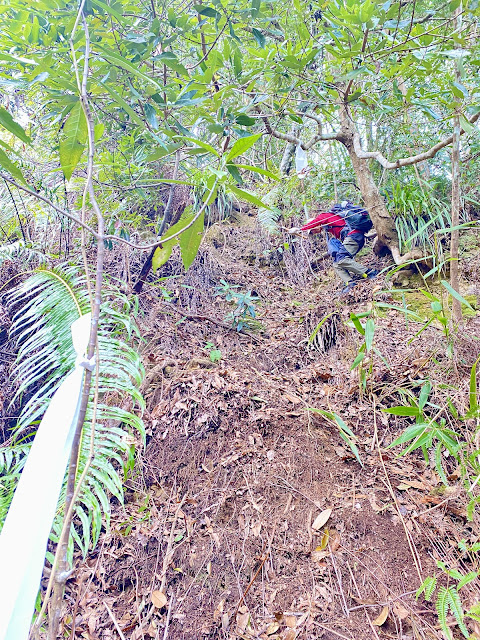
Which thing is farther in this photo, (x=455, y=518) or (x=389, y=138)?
(x=389, y=138)

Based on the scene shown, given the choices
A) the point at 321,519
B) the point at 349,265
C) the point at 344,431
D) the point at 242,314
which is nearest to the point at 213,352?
the point at 242,314

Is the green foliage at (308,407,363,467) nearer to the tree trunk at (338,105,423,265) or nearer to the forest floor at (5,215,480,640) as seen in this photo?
the forest floor at (5,215,480,640)

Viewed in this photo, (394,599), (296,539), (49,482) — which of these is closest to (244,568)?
(296,539)

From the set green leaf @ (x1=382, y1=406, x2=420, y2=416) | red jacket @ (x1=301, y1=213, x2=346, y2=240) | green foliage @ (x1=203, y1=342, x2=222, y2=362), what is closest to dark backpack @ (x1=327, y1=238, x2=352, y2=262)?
red jacket @ (x1=301, y1=213, x2=346, y2=240)

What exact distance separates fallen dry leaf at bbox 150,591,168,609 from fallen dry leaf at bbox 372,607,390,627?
815 mm

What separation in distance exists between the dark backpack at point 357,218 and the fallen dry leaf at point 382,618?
3.73 m

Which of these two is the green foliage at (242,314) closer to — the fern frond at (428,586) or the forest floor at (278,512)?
the forest floor at (278,512)

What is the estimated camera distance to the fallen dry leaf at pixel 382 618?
4.15ft

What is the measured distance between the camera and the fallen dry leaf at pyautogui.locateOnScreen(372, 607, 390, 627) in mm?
1266

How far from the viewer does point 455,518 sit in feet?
5.03

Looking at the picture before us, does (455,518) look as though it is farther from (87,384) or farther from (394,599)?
(87,384)

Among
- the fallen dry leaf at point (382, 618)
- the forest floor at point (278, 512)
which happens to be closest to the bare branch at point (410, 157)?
the forest floor at point (278, 512)

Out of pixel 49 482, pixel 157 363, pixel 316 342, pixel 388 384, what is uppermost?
pixel 49 482

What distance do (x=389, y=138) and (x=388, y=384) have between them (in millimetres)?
3930
